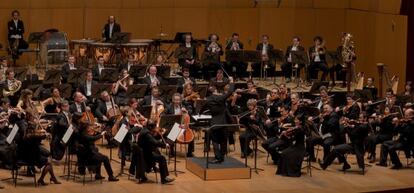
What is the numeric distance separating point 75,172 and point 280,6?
41.8 feet

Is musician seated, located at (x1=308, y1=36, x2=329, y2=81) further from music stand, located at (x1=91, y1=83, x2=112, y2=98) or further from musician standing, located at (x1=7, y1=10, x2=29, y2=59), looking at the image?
musician standing, located at (x1=7, y1=10, x2=29, y2=59)

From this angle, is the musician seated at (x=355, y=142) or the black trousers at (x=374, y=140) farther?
the black trousers at (x=374, y=140)

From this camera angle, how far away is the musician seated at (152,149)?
15.3 meters

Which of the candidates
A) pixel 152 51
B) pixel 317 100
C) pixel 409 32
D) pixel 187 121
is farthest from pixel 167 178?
pixel 409 32

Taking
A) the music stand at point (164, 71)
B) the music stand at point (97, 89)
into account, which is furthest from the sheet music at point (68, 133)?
the music stand at point (164, 71)

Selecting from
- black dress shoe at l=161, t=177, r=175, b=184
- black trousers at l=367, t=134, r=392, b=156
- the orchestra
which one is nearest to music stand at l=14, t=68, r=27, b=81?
the orchestra

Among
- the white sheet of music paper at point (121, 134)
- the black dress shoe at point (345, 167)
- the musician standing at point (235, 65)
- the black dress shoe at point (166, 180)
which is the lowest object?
the black dress shoe at point (166, 180)

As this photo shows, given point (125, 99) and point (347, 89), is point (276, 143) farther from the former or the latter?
point (347, 89)

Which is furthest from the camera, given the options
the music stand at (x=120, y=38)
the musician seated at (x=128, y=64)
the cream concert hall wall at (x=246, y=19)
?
the cream concert hall wall at (x=246, y=19)

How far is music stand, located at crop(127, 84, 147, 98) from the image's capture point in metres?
18.1

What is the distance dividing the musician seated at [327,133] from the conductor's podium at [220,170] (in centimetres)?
163

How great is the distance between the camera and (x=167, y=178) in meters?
15.7

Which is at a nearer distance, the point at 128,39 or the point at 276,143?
the point at 276,143

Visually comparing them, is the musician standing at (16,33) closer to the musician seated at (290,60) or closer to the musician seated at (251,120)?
the musician seated at (290,60)
